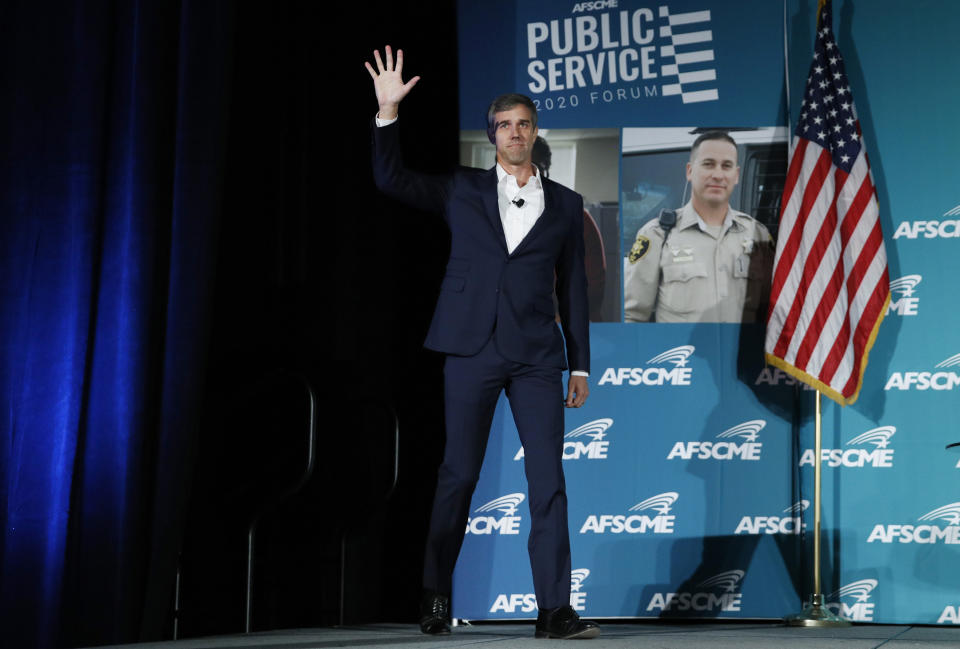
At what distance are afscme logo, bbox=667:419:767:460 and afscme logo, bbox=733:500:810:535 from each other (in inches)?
10.0

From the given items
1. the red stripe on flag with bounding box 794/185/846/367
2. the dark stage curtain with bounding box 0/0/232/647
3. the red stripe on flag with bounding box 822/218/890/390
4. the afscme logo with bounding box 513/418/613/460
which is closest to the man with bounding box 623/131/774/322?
the red stripe on flag with bounding box 794/185/846/367

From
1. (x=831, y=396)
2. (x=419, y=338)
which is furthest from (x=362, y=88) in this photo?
(x=831, y=396)

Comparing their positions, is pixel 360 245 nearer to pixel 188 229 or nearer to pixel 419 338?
pixel 419 338

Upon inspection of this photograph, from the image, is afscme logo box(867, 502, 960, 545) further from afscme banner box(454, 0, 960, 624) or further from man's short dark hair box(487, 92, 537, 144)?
man's short dark hair box(487, 92, 537, 144)

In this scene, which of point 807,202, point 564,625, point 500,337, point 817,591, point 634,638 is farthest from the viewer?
point 807,202

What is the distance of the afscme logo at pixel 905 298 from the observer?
465 cm

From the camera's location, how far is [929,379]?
4.60 m

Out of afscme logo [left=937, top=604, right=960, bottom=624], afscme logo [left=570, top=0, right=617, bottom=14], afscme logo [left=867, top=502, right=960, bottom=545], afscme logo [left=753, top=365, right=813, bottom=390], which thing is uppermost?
afscme logo [left=570, top=0, right=617, bottom=14]

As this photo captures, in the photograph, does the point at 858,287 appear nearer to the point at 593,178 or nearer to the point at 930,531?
the point at 930,531

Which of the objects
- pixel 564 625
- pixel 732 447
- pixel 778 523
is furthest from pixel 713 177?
pixel 564 625

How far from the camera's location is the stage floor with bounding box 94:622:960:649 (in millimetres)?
3129

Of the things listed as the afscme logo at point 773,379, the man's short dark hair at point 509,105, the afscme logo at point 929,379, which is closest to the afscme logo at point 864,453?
the afscme logo at point 929,379

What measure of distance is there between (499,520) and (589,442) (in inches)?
19.5

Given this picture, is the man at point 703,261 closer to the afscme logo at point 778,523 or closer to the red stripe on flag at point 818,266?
the red stripe on flag at point 818,266
